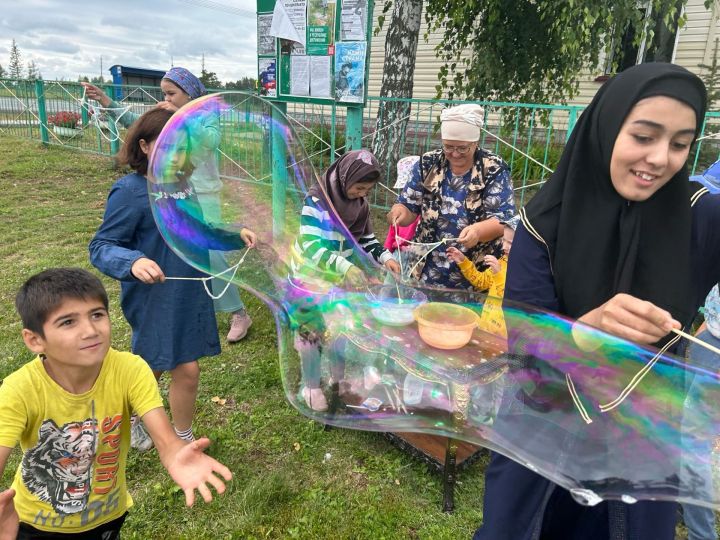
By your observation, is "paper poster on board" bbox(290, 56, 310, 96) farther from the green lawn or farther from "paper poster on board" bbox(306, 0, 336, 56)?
the green lawn

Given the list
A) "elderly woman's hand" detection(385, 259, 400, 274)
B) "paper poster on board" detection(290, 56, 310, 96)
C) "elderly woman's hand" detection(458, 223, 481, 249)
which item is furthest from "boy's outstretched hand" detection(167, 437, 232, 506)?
"paper poster on board" detection(290, 56, 310, 96)

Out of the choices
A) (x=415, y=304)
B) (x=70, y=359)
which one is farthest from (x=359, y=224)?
(x=70, y=359)

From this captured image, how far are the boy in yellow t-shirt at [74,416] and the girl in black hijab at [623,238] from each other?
1.10 metres

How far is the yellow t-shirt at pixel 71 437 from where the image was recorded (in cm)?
165

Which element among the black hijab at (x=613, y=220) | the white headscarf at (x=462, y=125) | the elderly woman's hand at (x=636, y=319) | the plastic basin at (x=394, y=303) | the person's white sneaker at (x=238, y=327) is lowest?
the person's white sneaker at (x=238, y=327)

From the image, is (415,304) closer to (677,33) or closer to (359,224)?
(359,224)

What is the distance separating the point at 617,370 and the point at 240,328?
10.6 feet

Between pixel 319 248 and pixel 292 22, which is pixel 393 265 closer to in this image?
pixel 319 248

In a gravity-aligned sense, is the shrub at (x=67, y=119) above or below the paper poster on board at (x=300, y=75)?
below

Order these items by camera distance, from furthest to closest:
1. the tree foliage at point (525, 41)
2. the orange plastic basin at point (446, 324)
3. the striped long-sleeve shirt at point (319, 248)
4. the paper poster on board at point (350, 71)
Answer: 1. the tree foliage at point (525, 41)
2. the paper poster on board at point (350, 71)
3. the striped long-sleeve shirt at point (319, 248)
4. the orange plastic basin at point (446, 324)

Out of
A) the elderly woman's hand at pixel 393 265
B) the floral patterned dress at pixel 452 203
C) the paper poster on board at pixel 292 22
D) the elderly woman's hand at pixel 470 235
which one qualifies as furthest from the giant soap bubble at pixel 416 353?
the paper poster on board at pixel 292 22

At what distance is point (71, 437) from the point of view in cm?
173

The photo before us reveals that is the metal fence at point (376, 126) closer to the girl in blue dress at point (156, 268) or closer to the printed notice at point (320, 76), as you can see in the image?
the printed notice at point (320, 76)

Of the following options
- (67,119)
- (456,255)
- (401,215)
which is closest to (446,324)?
(456,255)
